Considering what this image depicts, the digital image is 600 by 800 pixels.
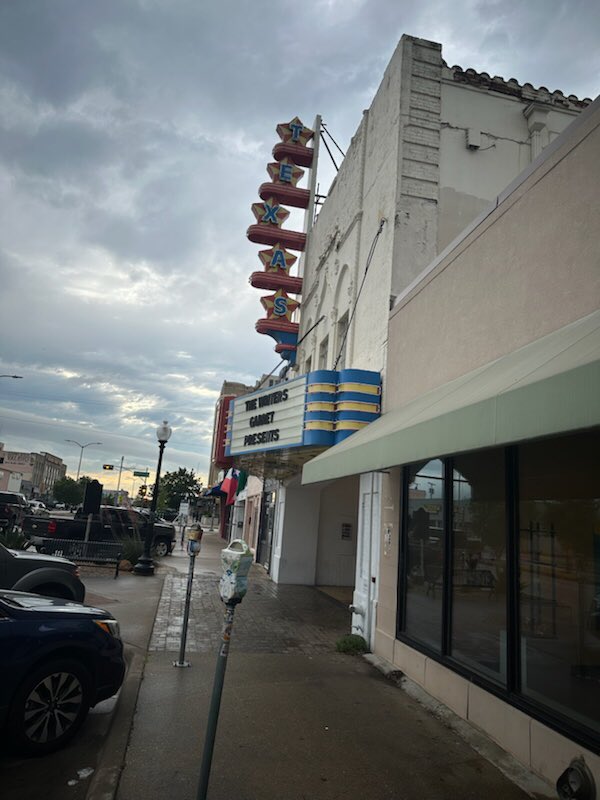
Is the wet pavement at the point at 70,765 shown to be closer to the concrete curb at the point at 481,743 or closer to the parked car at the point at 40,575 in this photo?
the parked car at the point at 40,575

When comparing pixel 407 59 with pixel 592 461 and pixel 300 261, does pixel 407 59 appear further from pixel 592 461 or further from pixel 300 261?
pixel 592 461

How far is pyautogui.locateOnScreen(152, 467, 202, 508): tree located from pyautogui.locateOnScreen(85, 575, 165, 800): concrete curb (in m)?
66.0

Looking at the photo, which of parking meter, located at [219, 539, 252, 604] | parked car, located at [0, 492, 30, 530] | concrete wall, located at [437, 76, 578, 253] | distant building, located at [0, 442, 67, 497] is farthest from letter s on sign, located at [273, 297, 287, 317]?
distant building, located at [0, 442, 67, 497]

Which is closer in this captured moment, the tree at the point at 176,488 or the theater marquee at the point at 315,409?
the theater marquee at the point at 315,409

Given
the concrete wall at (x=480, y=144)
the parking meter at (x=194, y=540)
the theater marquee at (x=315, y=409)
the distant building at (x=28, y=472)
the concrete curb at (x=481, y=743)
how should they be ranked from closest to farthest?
the concrete curb at (x=481, y=743) → the parking meter at (x=194, y=540) → the theater marquee at (x=315, y=409) → the concrete wall at (x=480, y=144) → the distant building at (x=28, y=472)

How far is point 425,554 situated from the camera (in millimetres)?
6977

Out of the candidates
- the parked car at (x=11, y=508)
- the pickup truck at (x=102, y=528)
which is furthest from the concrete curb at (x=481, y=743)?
the parked car at (x=11, y=508)

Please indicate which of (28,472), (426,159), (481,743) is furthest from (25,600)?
(28,472)

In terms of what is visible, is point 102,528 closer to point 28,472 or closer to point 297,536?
point 297,536

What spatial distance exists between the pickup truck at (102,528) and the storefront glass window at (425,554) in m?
9.11

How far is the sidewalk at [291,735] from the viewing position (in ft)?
13.0

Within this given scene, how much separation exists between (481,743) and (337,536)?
441 inches

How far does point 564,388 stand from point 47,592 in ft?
24.4

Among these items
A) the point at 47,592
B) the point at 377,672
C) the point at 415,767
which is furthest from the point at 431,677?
the point at 47,592
